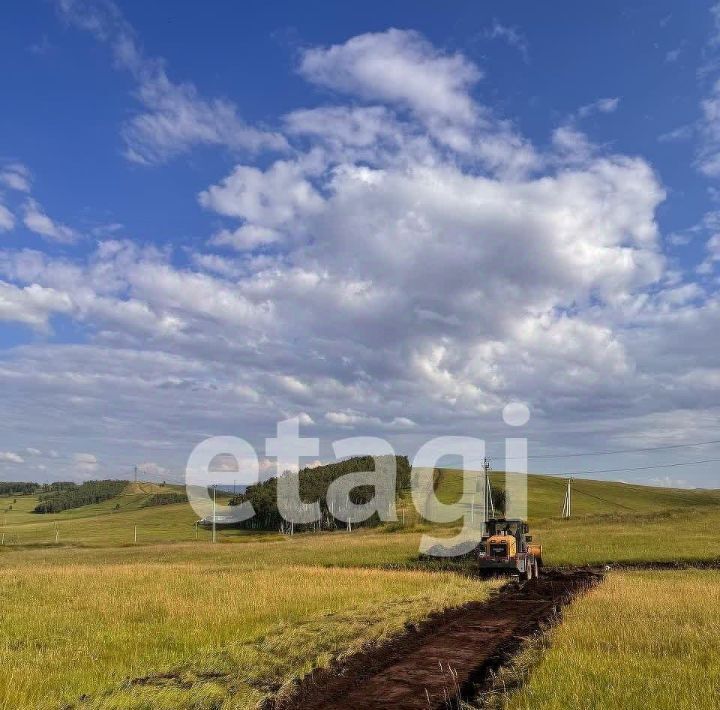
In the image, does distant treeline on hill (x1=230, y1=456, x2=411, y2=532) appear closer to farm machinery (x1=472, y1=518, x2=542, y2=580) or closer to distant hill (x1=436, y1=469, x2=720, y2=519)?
distant hill (x1=436, y1=469, x2=720, y2=519)

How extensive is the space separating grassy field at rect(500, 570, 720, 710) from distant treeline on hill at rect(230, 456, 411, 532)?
9990cm

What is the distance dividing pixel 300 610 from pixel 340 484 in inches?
4373

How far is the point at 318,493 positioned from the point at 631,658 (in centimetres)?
11615

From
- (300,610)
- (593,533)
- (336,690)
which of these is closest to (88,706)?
(336,690)

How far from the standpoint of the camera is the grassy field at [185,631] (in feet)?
33.4

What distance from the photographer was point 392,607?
61.6ft

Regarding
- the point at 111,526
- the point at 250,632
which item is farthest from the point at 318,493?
the point at 250,632

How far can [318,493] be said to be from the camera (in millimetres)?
124438

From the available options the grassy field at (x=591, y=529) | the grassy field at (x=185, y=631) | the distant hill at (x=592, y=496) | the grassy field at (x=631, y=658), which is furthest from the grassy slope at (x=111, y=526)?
the grassy field at (x=631, y=658)

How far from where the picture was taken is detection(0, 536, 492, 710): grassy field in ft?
33.4

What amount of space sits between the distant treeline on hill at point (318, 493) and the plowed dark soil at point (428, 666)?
99.9m

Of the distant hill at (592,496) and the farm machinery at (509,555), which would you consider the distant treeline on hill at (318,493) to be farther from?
the farm machinery at (509,555)

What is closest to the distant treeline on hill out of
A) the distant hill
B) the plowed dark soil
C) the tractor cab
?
the distant hill

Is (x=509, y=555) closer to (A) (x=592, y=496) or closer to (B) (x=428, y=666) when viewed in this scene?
(B) (x=428, y=666)
